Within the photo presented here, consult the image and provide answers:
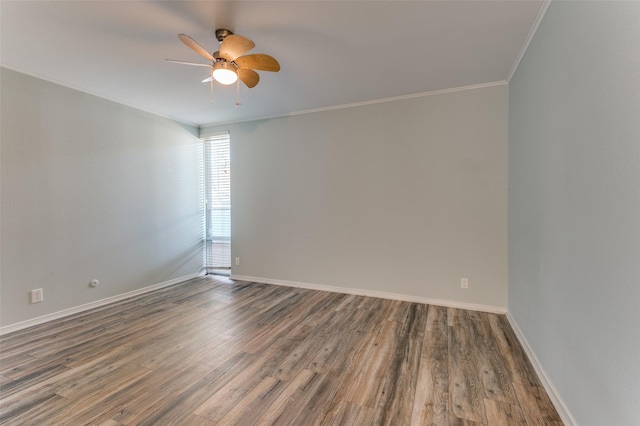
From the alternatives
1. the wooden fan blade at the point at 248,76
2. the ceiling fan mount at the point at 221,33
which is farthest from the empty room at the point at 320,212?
the wooden fan blade at the point at 248,76

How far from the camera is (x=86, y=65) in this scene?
106 inches

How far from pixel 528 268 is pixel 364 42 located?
7.68 ft

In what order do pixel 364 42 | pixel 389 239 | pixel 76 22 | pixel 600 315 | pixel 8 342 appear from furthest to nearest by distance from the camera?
pixel 389 239 < pixel 8 342 < pixel 364 42 < pixel 76 22 < pixel 600 315

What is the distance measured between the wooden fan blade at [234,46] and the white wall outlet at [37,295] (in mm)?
3111

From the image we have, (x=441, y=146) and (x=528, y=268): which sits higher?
(x=441, y=146)

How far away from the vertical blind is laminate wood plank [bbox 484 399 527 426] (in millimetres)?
4076

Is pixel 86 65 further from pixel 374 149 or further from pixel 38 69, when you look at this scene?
pixel 374 149

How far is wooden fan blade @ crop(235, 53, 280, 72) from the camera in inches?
83.4

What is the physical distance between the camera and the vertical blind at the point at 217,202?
4.77 m

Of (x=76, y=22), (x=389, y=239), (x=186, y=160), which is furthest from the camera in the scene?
(x=186, y=160)

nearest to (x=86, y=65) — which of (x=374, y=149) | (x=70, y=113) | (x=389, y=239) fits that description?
(x=70, y=113)

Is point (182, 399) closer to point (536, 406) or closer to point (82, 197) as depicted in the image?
point (536, 406)

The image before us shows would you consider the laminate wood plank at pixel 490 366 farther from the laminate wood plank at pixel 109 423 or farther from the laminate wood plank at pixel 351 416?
the laminate wood plank at pixel 109 423

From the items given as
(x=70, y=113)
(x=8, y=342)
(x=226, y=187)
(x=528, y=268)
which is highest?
(x=70, y=113)
